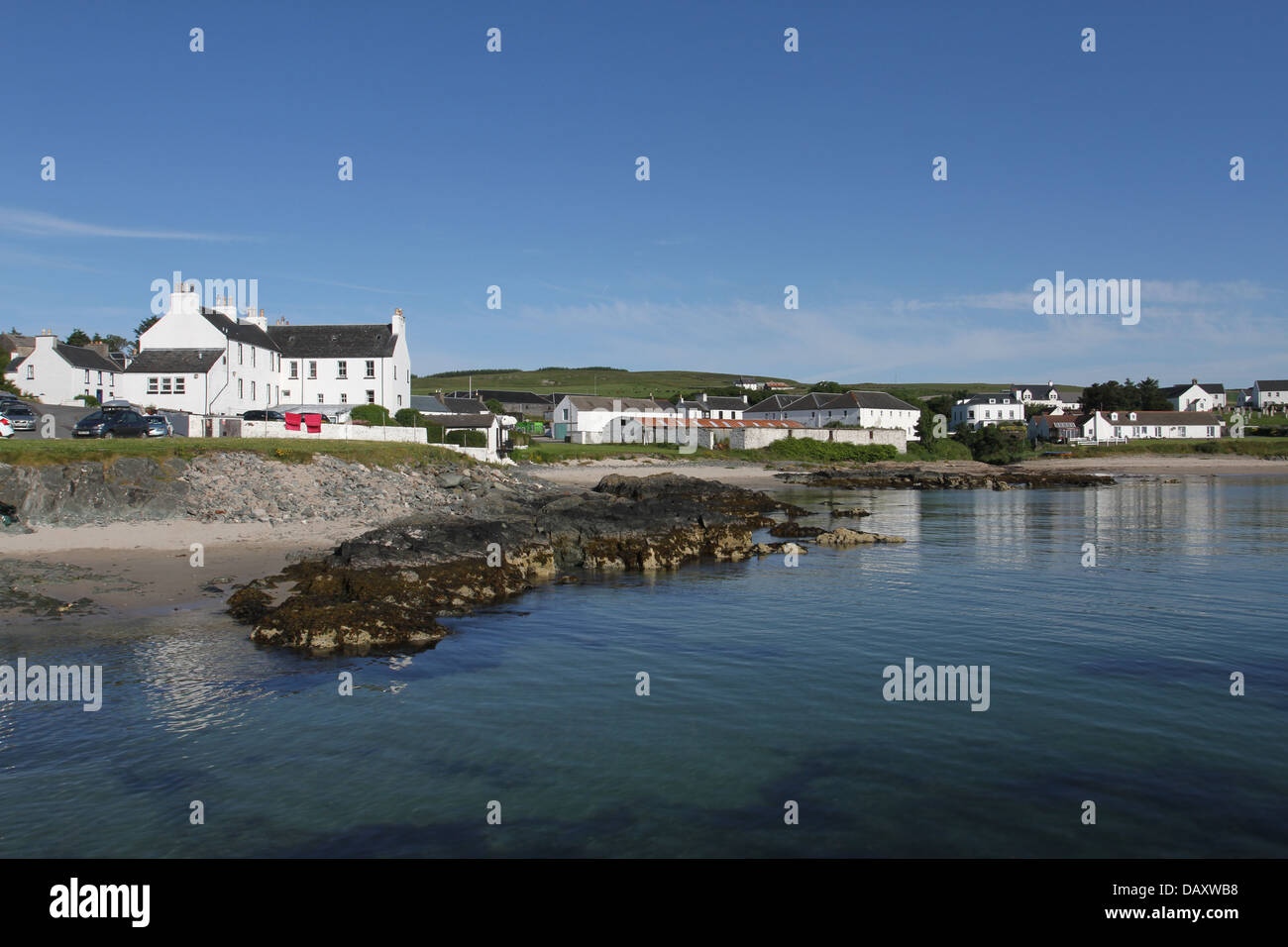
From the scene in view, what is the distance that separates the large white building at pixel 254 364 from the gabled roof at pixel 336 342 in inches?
3.1

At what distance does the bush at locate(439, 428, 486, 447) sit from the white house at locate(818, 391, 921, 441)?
59554 mm

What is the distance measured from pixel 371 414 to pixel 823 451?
53.7m

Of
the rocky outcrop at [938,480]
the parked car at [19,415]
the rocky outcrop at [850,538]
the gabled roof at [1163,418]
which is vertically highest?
the gabled roof at [1163,418]

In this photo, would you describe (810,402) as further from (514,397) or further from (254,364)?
(254,364)

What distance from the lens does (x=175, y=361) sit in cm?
5959

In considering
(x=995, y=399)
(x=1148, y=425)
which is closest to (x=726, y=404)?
(x=995, y=399)

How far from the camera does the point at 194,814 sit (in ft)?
31.8

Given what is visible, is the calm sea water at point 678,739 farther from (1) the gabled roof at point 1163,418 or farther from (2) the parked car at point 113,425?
(1) the gabled roof at point 1163,418

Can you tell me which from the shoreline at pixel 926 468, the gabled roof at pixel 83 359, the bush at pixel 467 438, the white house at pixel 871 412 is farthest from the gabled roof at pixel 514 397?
the bush at pixel 467 438

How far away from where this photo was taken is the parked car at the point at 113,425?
37656 millimetres

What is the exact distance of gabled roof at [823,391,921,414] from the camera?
11356 centimetres
